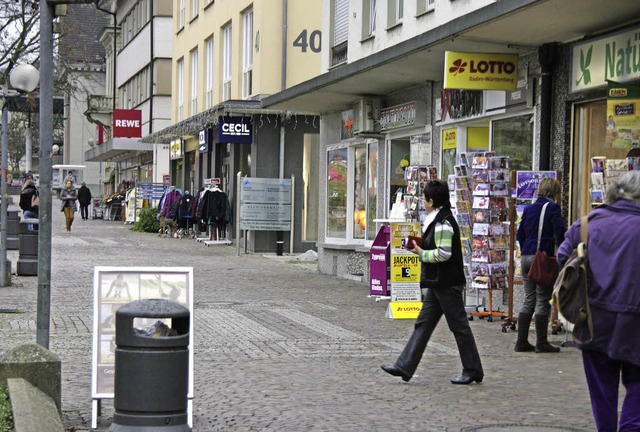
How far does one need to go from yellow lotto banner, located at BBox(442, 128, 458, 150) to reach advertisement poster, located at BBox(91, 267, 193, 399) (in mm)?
9683

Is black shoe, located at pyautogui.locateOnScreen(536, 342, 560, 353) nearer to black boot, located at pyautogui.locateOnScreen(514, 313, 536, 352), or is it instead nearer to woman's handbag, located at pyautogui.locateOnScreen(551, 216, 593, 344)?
black boot, located at pyautogui.locateOnScreen(514, 313, 536, 352)

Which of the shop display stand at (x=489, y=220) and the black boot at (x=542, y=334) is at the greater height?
the shop display stand at (x=489, y=220)

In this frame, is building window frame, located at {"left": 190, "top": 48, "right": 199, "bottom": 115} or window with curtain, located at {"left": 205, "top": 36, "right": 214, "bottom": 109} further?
building window frame, located at {"left": 190, "top": 48, "right": 199, "bottom": 115}

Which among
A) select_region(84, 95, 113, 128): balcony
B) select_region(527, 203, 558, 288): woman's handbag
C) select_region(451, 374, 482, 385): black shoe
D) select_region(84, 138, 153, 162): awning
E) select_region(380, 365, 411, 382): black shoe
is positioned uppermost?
select_region(84, 95, 113, 128): balcony

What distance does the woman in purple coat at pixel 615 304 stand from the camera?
5.89m

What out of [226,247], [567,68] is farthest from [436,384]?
[226,247]

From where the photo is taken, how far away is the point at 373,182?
66.5 feet

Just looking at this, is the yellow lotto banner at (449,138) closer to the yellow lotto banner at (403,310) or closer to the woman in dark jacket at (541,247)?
the yellow lotto banner at (403,310)

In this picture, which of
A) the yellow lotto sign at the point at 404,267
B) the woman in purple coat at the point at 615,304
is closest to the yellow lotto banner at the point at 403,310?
the yellow lotto sign at the point at 404,267

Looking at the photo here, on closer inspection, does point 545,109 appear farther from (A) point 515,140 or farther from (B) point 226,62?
(B) point 226,62

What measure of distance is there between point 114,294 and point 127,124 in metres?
42.6

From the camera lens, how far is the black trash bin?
6289 mm

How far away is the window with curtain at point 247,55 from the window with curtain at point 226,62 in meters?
1.84

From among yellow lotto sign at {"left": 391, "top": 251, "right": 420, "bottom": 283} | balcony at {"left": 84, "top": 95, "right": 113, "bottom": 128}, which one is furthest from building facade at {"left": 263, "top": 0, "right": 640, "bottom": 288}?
balcony at {"left": 84, "top": 95, "right": 113, "bottom": 128}
